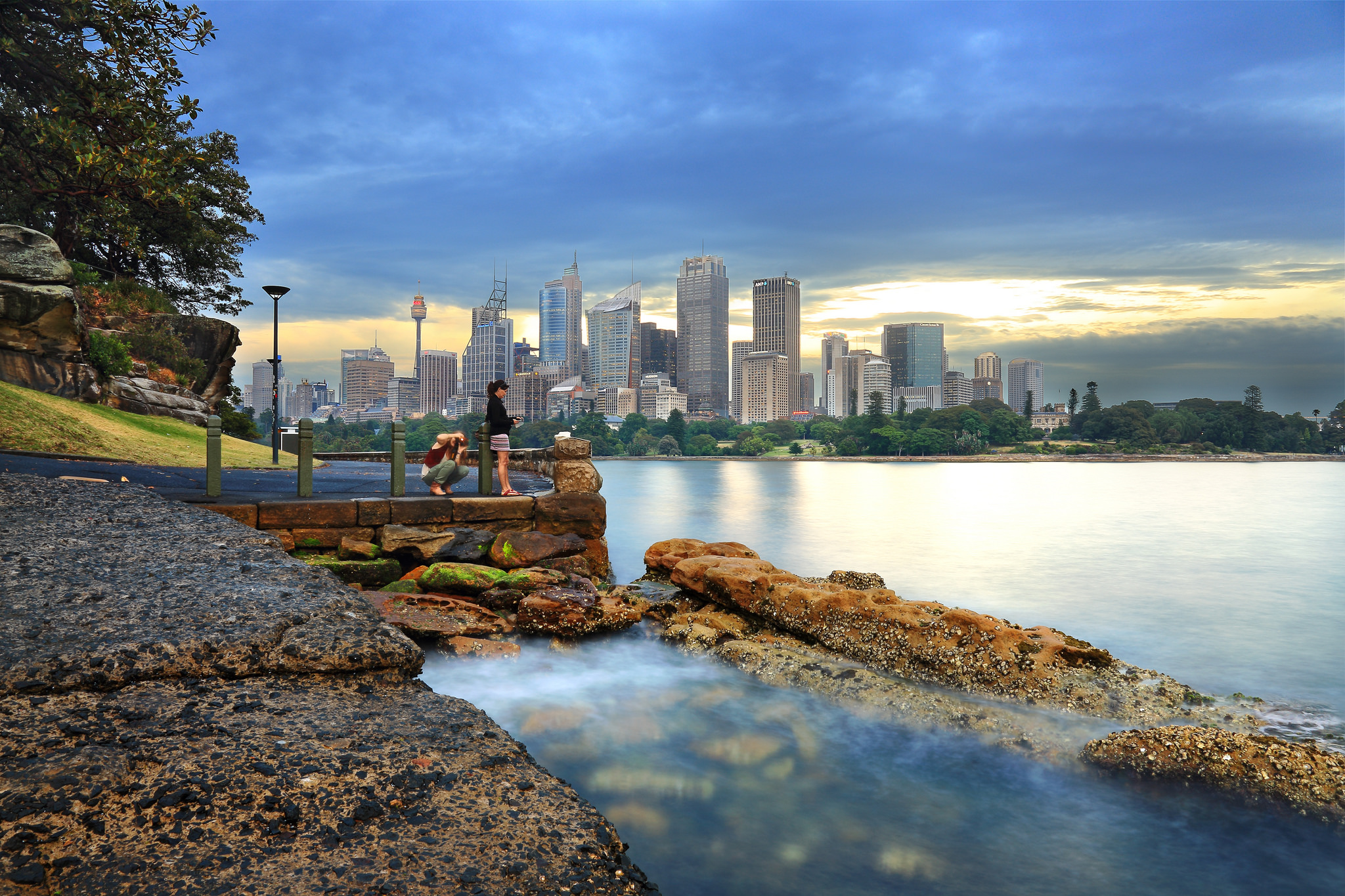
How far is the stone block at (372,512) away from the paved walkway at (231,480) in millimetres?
911

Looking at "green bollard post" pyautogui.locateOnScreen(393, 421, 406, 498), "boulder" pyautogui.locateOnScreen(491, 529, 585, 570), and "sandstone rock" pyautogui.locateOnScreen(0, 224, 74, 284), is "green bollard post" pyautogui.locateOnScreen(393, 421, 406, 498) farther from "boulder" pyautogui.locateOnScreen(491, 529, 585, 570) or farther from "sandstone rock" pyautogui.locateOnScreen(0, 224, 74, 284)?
"sandstone rock" pyautogui.locateOnScreen(0, 224, 74, 284)

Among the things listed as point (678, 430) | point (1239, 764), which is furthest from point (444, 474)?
point (678, 430)

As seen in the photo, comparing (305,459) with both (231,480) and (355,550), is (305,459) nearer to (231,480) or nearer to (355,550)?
(355,550)

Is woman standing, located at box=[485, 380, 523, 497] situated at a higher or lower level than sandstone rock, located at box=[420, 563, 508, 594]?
higher

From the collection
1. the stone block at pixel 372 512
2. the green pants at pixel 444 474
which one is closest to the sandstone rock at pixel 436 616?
the stone block at pixel 372 512

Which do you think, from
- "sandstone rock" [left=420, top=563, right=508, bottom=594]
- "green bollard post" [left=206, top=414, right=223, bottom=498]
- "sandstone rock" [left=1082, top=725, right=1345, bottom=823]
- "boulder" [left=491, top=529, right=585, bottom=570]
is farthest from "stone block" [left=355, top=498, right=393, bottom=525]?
"sandstone rock" [left=1082, top=725, right=1345, bottom=823]

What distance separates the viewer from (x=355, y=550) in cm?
960

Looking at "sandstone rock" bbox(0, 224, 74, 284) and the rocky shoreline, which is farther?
"sandstone rock" bbox(0, 224, 74, 284)

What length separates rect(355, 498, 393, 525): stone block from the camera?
1002 cm

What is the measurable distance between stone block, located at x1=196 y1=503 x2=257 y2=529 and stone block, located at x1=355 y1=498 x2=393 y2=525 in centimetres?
124

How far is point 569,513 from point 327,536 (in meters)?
3.55

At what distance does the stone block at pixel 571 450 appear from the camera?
39.0 feet

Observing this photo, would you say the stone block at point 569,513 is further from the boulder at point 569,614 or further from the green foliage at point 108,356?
the green foliage at point 108,356

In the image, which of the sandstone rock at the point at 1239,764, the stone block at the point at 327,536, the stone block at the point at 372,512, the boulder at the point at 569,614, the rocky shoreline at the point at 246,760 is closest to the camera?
the rocky shoreline at the point at 246,760
